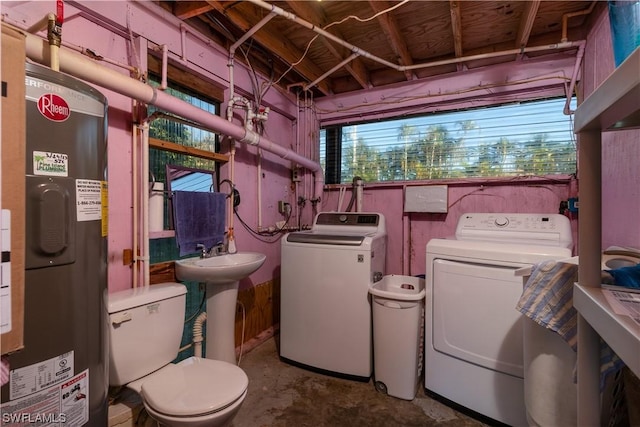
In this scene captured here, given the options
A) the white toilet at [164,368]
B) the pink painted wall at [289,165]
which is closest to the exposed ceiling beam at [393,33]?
the pink painted wall at [289,165]

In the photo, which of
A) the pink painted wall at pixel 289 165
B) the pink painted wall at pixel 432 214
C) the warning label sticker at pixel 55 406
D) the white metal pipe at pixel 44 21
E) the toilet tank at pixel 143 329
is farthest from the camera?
the pink painted wall at pixel 432 214

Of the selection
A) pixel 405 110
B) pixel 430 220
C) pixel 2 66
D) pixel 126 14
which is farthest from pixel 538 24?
pixel 2 66

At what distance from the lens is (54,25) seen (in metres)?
0.97

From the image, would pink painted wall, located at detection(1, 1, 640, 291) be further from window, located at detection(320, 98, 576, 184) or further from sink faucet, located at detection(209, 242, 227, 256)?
sink faucet, located at detection(209, 242, 227, 256)

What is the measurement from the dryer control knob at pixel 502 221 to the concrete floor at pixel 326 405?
48.4 inches

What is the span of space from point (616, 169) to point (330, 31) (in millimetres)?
1959

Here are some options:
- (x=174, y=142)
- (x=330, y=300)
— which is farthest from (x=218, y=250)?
(x=330, y=300)

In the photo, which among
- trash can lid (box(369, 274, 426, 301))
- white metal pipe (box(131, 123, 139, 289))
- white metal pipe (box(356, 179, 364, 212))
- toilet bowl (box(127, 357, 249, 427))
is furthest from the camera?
white metal pipe (box(356, 179, 364, 212))

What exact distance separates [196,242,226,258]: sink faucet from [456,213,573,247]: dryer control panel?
1700 millimetres

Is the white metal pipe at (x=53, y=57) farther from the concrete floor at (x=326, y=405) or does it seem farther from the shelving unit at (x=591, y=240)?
the concrete floor at (x=326, y=405)

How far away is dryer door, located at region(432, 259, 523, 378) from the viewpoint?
150 cm

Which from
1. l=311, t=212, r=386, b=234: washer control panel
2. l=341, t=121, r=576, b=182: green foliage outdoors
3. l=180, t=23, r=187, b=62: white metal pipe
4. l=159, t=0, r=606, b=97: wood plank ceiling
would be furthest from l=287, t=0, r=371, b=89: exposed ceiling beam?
l=311, t=212, r=386, b=234: washer control panel

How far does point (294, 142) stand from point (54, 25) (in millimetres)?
2105

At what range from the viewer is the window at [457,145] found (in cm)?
219
